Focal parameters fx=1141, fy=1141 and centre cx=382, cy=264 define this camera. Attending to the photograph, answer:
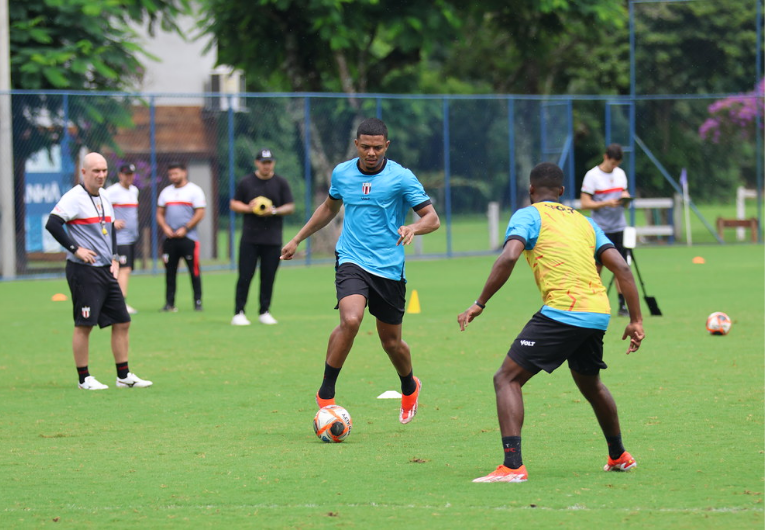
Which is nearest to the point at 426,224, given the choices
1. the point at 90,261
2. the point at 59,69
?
the point at 90,261

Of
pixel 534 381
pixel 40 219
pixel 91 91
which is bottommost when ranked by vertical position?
pixel 534 381

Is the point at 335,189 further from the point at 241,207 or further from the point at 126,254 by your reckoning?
the point at 126,254

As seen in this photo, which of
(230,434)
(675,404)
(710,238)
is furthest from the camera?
(710,238)

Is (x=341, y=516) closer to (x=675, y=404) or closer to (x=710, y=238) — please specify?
(x=675, y=404)

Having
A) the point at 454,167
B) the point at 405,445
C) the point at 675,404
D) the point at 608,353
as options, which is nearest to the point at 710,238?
the point at 454,167

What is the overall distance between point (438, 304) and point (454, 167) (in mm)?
10506

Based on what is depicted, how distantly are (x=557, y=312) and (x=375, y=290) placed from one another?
203 cm

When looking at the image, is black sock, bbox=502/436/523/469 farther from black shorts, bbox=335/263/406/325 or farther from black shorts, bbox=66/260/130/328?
black shorts, bbox=66/260/130/328

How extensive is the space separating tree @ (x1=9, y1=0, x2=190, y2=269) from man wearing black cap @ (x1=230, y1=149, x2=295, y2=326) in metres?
9.00

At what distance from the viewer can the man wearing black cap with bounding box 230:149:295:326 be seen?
14305 mm

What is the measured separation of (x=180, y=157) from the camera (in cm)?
2883

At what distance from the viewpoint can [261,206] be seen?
14250mm

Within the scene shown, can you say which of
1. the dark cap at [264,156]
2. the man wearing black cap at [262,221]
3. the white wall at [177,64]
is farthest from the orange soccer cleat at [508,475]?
the white wall at [177,64]

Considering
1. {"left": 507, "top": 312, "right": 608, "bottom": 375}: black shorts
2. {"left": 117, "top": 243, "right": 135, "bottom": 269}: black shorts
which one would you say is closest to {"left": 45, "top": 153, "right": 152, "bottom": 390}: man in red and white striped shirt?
{"left": 507, "top": 312, "right": 608, "bottom": 375}: black shorts
